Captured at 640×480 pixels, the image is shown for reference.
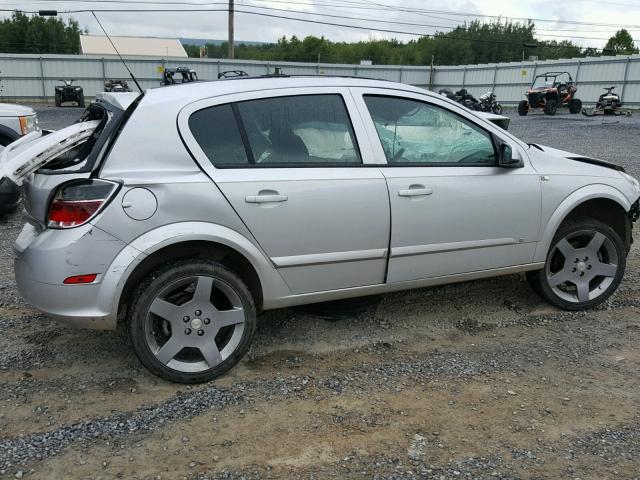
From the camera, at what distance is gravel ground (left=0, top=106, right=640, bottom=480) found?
2.65 metres

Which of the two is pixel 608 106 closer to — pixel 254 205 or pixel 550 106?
pixel 550 106

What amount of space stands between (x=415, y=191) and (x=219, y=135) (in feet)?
4.13

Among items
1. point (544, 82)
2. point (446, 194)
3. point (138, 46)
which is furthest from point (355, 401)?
point (138, 46)

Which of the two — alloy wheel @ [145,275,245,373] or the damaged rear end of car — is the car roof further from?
alloy wheel @ [145,275,245,373]

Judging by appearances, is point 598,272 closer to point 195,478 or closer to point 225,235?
point 225,235

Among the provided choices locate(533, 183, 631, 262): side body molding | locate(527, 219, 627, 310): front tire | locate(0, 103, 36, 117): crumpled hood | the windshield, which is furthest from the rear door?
the windshield

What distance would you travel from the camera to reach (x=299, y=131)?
3496mm

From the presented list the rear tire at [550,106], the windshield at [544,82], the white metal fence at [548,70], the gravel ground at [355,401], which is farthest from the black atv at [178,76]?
the white metal fence at [548,70]

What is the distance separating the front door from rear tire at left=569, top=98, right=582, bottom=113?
77.3 feet

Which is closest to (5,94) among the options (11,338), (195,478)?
(11,338)

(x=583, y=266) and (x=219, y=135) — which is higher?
(x=219, y=135)

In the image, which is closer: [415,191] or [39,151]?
[39,151]

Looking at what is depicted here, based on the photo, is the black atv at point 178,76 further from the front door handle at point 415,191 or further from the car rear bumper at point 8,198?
the front door handle at point 415,191

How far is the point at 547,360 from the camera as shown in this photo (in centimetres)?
363
